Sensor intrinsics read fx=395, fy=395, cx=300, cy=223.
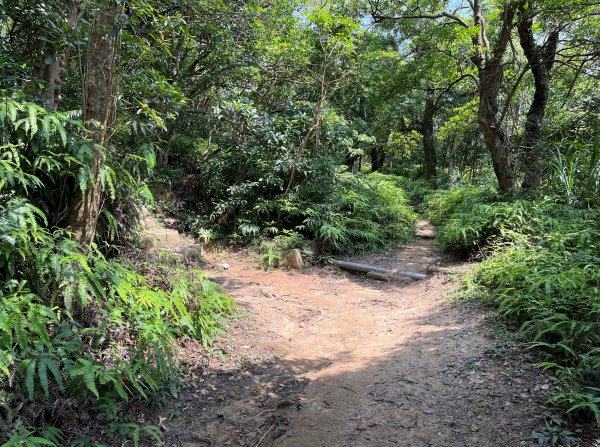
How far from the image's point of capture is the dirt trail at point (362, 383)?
116 inches

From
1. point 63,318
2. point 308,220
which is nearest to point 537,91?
point 308,220

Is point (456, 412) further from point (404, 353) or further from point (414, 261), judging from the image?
point (414, 261)

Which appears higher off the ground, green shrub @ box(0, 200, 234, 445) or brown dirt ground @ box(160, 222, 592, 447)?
green shrub @ box(0, 200, 234, 445)

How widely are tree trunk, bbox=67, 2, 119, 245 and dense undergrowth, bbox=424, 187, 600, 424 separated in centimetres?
405

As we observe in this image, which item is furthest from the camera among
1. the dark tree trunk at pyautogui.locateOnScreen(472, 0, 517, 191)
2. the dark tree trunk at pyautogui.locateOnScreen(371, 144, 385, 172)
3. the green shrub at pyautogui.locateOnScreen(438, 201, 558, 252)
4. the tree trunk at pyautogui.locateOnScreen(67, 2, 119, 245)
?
the dark tree trunk at pyautogui.locateOnScreen(371, 144, 385, 172)

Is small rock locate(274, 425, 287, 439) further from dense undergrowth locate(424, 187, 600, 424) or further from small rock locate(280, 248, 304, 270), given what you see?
small rock locate(280, 248, 304, 270)

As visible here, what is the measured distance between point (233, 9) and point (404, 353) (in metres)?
7.47

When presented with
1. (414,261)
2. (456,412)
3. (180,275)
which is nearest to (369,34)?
(414,261)

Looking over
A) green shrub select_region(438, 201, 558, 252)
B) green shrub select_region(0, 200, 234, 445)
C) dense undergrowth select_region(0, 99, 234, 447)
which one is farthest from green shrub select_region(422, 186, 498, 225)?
green shrub select_region(0, 200, 234, 445)

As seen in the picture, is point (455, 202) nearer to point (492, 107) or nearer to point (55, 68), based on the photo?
point (492, 107)

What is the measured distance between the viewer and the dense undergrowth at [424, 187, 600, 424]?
298 cm

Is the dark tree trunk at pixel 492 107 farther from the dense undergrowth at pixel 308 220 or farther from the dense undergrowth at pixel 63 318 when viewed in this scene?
the dense undergrowth at pixel 63 318

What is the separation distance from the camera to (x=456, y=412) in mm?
3062

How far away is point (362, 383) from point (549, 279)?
2.39m
